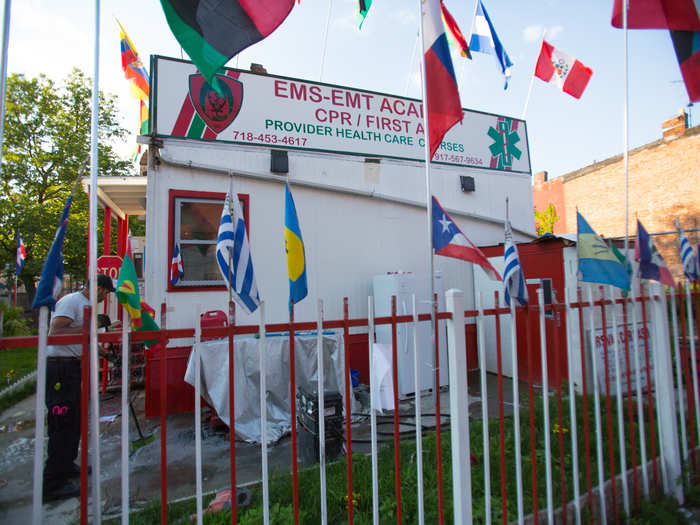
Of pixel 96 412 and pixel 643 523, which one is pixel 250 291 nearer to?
pixel 96 412

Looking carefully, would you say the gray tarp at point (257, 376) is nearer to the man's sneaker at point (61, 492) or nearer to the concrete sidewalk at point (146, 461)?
the concrete sidewalk at point (146, 461)

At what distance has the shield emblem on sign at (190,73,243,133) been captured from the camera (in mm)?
5699

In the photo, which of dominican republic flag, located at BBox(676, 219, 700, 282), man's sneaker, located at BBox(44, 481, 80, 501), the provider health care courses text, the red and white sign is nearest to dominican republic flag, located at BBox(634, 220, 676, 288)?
dominican republic flag, located at BBox(676, 219, 700, 282)

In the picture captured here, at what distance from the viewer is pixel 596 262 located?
267 centimetres

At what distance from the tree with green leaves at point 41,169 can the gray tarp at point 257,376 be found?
12.5 meters

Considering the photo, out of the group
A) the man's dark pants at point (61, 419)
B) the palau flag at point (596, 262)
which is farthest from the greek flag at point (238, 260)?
the palau flag at point (596, 262)

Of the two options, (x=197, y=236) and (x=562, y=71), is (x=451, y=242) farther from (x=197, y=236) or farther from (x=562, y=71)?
(x=562, y=71)

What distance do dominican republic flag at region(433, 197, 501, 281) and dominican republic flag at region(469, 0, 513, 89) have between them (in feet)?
20.4

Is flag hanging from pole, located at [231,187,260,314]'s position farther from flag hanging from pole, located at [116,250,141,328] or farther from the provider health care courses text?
the provider health care courses text

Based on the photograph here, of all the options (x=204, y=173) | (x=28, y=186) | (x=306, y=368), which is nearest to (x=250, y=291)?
(x=306, y=368)

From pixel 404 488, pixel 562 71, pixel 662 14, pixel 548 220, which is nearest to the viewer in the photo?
pixel 404 488

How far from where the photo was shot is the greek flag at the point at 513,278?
2.44m

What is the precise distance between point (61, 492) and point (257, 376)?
7.01ft

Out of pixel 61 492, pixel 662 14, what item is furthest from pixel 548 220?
pixel 61 492
